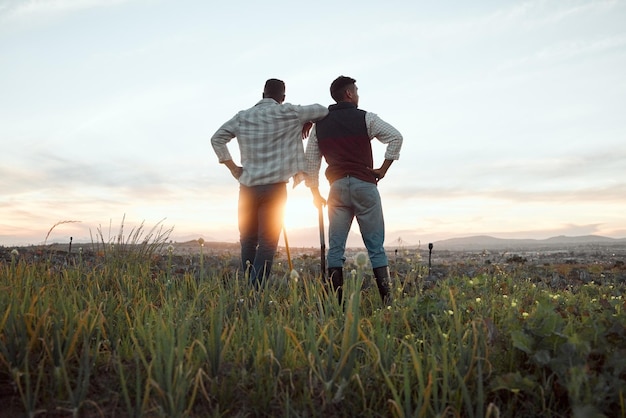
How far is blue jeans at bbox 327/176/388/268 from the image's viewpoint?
6.32 metres

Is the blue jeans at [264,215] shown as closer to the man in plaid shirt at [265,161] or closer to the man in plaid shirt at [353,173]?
the man in plaid shirt at [265,161]

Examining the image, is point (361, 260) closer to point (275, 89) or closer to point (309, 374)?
point (309, 374)

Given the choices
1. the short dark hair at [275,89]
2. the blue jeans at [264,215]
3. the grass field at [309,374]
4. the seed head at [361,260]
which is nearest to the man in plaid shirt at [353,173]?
the blue jeans at [264,215]

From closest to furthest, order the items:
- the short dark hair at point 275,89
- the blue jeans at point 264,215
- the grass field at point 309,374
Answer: the grass field at point 309,374 → the blue jeans at point 264,215 → the short dark hair at point 275,89

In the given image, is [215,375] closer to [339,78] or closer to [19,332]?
[19,332]

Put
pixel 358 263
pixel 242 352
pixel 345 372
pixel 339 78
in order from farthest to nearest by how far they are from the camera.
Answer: pixel 339 78
pixel 242 352
pixel 358 263
pixel 345 372

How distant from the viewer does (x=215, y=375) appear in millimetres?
3088

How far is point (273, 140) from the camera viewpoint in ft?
22.0

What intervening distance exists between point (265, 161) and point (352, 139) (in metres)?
1.18

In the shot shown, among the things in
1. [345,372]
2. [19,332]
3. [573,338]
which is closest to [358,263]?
[345,372]

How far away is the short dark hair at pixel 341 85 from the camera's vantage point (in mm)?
6570

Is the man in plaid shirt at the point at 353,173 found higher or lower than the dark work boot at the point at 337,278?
higher

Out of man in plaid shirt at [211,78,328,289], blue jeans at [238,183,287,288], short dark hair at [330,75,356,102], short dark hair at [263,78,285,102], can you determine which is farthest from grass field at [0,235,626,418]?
short dark hair at [263,78,285,102]

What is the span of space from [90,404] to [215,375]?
70cm
